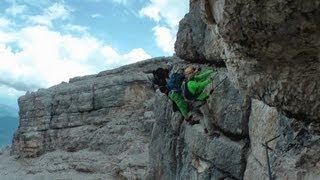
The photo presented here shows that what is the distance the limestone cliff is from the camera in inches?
346

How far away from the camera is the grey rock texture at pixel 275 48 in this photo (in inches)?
315

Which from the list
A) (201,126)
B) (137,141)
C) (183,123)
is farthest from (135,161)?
(201,126)

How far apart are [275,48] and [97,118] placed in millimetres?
39199

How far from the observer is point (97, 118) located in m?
47.0

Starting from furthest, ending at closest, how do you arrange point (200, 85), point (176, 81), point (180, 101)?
1. point (180, 101)
2. point (176, 81)
3. point (200, 85)

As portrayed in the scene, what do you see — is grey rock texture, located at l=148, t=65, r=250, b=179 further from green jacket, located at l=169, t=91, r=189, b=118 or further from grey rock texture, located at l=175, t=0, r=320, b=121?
grey rock texture, located at l=175, t=0, r=320, b=121

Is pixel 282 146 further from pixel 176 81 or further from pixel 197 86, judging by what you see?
pixel 176 81

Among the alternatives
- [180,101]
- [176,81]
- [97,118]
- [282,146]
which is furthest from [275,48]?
[97,118]

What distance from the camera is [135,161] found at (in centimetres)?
3928

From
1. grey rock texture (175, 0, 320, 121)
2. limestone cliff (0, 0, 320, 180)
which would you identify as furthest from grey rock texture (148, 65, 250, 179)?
grey rock texture (175, 0, 320, 121)

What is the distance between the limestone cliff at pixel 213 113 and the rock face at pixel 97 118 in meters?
0.11

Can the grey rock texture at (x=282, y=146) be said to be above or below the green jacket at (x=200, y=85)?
below

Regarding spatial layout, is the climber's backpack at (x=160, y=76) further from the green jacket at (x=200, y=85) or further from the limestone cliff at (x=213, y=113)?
the green jacket at (x=200, y=85)

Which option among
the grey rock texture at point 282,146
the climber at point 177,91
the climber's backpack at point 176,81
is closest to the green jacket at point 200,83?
the climber's backpack at point 176,81
